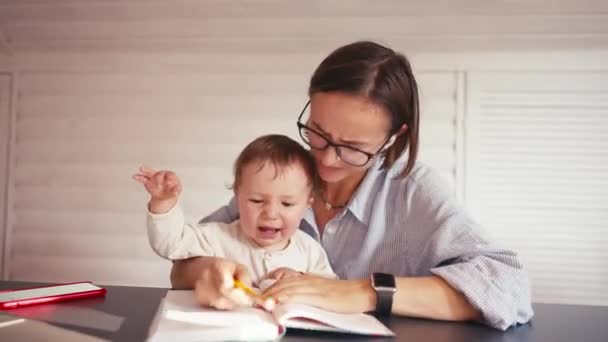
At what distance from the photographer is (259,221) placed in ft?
4.95

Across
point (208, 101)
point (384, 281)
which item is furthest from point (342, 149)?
point (208, 101)

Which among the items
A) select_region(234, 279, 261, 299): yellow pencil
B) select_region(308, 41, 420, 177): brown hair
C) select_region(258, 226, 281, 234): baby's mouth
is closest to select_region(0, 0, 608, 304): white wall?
select_region(308, 41, 420, 177): brown hair

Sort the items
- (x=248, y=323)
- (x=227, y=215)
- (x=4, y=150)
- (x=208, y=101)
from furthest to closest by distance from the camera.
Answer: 1. (x=4, y=150)
2. (x=208, y=101)
3. (x=227, y=215)
4. (x=248, y=323)

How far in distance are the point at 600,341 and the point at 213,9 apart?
231 centimetres

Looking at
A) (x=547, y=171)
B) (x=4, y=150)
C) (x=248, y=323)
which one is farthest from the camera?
(x=4, y=150)

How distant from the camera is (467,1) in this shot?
2598 mm

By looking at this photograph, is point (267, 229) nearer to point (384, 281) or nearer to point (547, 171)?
point (384, 281)

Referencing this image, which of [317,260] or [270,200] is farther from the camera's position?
[317,260]

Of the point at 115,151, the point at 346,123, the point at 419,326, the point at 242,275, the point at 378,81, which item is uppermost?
the point at 378,81

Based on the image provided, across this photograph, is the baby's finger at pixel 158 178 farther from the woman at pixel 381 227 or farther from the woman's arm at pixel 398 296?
the woman's arm at pixel 398 296

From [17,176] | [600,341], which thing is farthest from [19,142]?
[600,341]

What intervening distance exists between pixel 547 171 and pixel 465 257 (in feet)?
5.38

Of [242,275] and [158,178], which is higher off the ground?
[158,178]

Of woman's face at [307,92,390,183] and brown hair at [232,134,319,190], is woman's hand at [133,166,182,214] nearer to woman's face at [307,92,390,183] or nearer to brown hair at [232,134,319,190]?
brown hair at [232,134,319,190]
